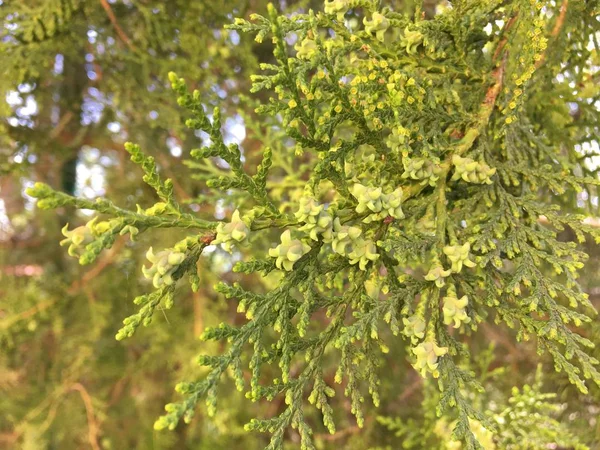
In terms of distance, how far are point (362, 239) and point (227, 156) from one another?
1.06 ft

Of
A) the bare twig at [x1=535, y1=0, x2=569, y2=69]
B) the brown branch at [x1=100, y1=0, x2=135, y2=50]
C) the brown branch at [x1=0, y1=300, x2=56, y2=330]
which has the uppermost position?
the brown branch at [x1=100, y1=0, x2=135, y2=50]

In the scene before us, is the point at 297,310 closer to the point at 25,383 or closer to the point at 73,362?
the point at 73,362

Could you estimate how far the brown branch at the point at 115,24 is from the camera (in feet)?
6.18

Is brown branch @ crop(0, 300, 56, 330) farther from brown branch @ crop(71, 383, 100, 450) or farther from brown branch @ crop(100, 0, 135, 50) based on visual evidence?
brown branch @ crop(100, 0, 135, 50)

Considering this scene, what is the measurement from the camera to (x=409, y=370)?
295 centimetres

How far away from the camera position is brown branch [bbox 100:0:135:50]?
6.18 feet

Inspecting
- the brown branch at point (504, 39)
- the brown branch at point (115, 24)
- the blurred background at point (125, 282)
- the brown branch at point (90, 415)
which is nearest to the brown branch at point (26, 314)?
the blurred background at point (125, 282)

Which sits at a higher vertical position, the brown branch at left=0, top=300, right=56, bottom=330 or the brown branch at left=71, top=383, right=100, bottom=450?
the brown branch at left=0, top=300, right=56, bottom=330

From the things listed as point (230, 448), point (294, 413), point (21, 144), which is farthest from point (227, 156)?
A: point (230, 448)

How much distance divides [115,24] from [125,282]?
1.39 metres

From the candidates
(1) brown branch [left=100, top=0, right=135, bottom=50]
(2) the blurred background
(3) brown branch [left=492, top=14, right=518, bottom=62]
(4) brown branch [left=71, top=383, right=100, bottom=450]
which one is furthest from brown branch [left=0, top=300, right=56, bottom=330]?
(3) brown branch [left=492, top=14, right=518, bottom=62]

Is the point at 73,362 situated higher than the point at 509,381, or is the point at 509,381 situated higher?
the point at 73,362

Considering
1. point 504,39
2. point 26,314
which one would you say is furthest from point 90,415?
point 504,39

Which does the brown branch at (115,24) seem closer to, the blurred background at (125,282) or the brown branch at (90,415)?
the blurred background at (125,282)
